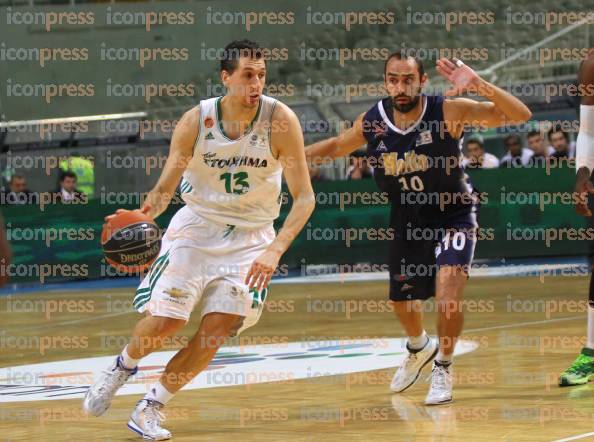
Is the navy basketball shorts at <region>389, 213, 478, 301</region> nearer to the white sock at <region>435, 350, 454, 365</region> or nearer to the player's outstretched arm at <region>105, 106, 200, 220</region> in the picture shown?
the white sock at <region>435, 350, 454, 365</region>

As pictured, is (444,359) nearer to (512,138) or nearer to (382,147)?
(382,147)

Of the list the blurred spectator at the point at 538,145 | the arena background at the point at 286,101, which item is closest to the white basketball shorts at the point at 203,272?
the arena background at the point at 286,101

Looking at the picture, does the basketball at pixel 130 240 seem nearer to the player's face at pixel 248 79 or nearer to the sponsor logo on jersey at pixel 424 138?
the player's face at pixel 248 79

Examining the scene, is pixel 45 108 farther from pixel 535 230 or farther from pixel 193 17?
pixel 535 230

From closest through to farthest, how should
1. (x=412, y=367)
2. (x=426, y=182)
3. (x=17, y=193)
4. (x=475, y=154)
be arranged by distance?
(x=426, y=182) < (x=412, y=367) < (x=475, y=154) < (x=17, y=193)

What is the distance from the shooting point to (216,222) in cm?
689

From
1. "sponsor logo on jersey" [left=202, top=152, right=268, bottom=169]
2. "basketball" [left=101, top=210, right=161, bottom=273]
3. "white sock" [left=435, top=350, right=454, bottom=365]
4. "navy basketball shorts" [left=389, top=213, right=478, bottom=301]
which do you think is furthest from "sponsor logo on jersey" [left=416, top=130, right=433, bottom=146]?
"basketball" [left=101, top=210, right=161, bottom=273]

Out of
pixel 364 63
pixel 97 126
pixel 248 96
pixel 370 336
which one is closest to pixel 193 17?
pixel 364 63

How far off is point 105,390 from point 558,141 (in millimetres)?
12175

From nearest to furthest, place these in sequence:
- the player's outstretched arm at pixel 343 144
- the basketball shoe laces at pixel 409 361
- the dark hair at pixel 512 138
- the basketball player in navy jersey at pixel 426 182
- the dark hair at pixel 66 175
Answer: the basketball player in navy jersey at pixel 426 182 → the player's outstretched arm at pixel 343 144 → the basketball shoe laces at pixel 409 361 → the dark hair at pixel 512 138 → the dark hair at pixel 66 175

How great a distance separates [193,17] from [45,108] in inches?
150

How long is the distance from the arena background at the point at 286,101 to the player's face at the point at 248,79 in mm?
3935

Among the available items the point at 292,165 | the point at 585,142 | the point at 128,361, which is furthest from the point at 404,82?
the point at 128,361

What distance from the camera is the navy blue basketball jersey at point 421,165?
7949 mm
